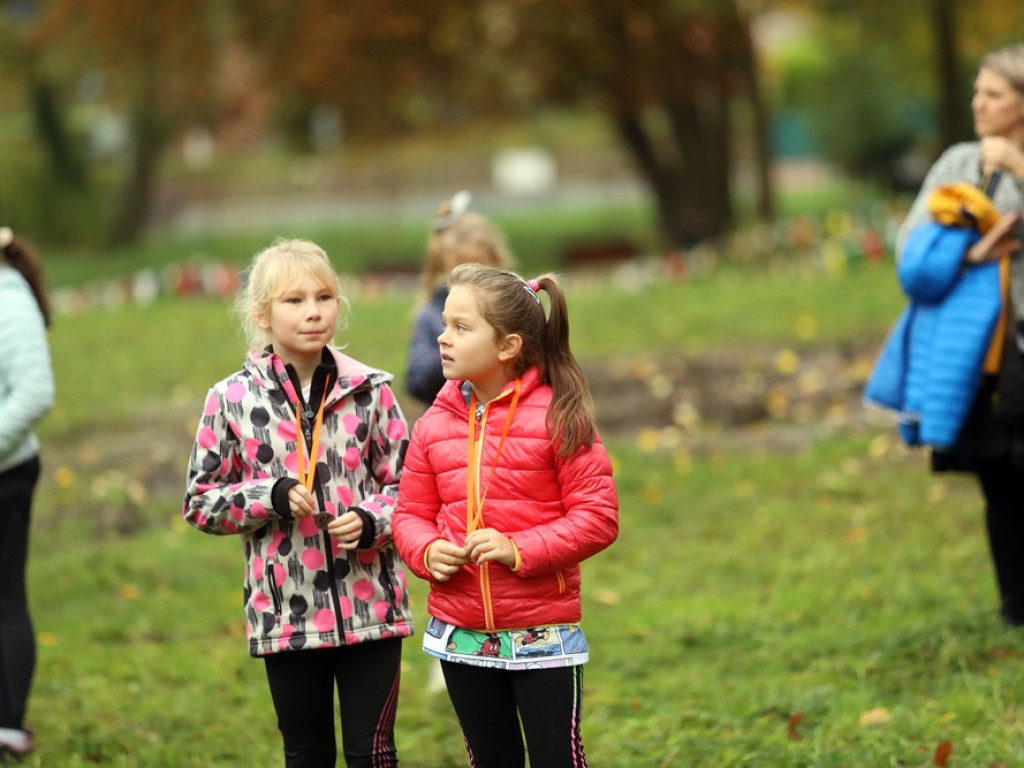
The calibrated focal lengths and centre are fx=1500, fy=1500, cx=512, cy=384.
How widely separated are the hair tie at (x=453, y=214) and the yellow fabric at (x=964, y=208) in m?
1.66

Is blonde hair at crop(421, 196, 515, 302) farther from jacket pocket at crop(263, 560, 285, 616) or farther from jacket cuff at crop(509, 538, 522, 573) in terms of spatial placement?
jacket cuff at crop(509, 538, 522, 573)

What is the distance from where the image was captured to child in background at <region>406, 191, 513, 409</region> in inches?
205

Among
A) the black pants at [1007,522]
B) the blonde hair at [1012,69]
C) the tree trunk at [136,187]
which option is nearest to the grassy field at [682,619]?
the black pants at [1007,522]

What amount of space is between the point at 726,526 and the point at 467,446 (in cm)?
478

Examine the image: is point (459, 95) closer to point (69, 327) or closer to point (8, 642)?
point (69, 327)

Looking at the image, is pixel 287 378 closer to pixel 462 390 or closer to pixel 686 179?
pixel 462 390

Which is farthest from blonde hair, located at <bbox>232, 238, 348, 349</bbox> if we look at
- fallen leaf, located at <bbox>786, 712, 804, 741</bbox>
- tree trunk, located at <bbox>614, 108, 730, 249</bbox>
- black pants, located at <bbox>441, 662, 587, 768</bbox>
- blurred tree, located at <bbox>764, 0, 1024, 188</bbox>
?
tree trunk, located at <bbox>614, 108, 730, 249</bbox>

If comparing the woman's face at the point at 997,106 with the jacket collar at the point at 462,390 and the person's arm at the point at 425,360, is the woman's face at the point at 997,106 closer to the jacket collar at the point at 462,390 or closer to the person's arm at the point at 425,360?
the person's arm at the point at 425,360

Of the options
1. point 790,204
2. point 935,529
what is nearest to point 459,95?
point 790,204

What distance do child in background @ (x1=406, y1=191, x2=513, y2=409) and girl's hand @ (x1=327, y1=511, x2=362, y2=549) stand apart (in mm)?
1465

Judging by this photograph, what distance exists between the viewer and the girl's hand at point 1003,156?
5.06 meters

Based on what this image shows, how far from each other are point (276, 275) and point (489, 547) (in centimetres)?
97

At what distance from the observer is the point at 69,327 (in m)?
16.1

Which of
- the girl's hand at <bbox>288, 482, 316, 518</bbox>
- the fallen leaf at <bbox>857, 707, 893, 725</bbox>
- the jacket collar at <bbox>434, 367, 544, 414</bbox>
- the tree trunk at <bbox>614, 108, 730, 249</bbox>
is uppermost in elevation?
the tree trunk at <bbox>614, 108, 730, 249</bbox>
